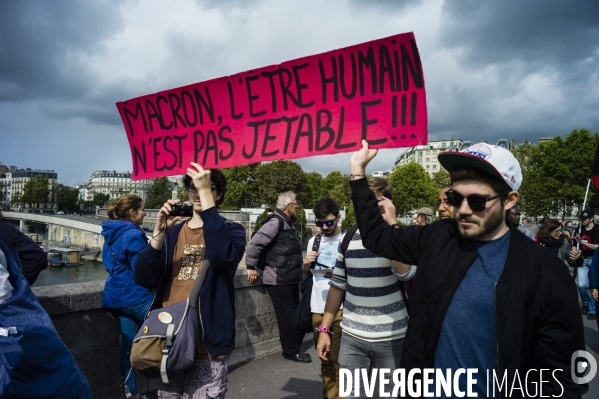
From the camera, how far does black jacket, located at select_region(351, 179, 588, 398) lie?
170 centimetres

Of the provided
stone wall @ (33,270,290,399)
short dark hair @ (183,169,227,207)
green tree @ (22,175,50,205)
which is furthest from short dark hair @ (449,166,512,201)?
green tree @ (22,175,50,205)

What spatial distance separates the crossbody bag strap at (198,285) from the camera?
2.67m

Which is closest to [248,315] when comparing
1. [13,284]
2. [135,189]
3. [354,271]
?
[354,271]

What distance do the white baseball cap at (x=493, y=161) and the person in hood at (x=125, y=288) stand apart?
9.75 ft

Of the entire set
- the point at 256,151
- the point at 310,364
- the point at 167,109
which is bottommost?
the point at 310,364

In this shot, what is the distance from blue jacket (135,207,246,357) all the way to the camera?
9.2 inches

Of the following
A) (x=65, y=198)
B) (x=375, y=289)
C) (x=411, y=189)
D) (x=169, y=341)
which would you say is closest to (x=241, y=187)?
(x=411, y=189)

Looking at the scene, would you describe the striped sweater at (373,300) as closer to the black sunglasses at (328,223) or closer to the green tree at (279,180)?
the black sunglasses at (328,223)

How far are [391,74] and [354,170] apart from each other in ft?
2.15

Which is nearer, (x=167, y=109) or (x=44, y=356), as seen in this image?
(x=44, y=356)

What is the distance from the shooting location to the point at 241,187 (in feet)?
242

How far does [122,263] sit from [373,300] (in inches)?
91.7

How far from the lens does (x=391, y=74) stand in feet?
8.35

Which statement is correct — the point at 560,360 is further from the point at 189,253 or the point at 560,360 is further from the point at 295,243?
the point at 295,243
